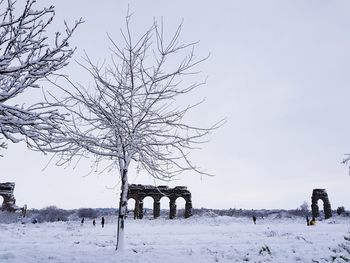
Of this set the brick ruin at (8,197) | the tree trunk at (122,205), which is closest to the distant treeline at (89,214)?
the brick ruin at (8,197)

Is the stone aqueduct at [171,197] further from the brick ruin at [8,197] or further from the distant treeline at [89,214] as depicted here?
the brick ruin at [8,197]

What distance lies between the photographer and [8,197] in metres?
36.0

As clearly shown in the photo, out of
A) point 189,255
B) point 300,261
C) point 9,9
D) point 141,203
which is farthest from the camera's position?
point 141,203

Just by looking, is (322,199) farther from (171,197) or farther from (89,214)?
(89,214)

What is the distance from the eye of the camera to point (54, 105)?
18.7 ft

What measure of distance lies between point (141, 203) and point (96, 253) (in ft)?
99.4

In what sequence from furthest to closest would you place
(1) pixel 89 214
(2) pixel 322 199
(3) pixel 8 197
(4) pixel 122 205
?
1. (1) pixel 89 214
2. (2) pixel 322 199
3. (3) pixel 8 197
4. (4) pixel 122 205

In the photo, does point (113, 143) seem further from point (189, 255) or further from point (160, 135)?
point (189, 255)

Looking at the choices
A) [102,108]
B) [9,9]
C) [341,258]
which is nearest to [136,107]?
[102,108]

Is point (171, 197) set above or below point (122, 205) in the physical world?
above

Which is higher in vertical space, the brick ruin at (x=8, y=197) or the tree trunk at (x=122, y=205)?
the brick ruin at (x=8, y=197)

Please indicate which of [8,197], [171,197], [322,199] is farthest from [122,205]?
[322,199]

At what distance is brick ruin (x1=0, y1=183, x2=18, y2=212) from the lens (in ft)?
117

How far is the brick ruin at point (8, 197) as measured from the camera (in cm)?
3556
